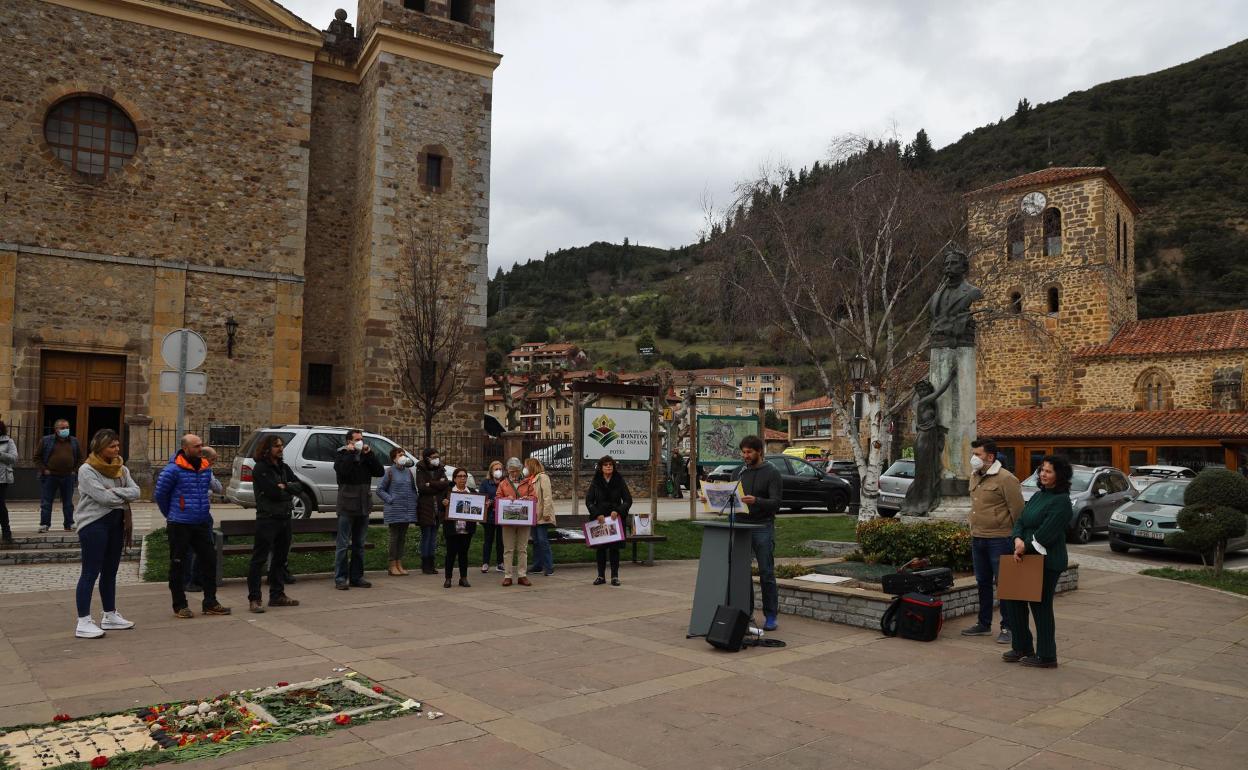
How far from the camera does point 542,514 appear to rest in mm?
10938

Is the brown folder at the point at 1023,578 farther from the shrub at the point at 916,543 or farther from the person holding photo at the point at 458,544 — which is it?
the person holding photo at the point at 458,544

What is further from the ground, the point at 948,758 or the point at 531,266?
the point at 531,266

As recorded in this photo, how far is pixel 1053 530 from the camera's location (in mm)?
6379

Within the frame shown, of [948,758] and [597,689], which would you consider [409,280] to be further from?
[948,758]

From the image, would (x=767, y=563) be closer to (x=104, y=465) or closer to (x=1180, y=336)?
(x=104, y=465)

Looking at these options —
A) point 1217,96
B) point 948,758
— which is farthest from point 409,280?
point 1217,96

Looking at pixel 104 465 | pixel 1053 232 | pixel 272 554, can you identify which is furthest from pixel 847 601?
pixel 1053 232

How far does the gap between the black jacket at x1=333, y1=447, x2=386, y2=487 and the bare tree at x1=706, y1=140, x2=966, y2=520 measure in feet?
39.6

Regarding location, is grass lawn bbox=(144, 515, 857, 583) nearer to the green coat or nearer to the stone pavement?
the stone pavement

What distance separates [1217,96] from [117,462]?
97.0m

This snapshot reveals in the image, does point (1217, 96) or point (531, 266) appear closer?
point (1217, 96)

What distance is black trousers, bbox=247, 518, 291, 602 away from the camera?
8344 millimetres

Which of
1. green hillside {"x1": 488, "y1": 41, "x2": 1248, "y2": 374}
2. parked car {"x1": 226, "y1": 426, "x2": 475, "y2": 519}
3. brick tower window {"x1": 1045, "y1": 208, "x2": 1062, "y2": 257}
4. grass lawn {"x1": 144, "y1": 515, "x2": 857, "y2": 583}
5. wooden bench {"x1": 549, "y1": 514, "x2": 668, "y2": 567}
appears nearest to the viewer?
grass lawn {"x1": 144, "y1": 515, "x2": 857, "y2": 583}

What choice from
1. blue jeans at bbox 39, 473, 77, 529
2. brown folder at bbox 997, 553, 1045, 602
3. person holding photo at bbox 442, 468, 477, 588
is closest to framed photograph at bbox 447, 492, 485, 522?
person holding photo at bbox 442, 468, 477, 588
